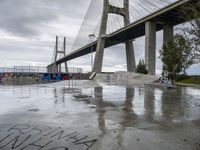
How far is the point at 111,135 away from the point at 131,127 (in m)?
1.13

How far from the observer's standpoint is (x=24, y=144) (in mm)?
5246

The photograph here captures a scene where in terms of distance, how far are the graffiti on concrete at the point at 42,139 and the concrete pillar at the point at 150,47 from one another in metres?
43.4

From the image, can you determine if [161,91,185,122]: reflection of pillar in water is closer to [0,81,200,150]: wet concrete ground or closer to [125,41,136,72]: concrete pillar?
[0,81,200,150]: wet concrete ground

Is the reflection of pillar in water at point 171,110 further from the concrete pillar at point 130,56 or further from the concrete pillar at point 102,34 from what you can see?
the concrete pillar at point 130,56

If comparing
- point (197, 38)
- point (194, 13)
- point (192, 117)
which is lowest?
point (192, 117)

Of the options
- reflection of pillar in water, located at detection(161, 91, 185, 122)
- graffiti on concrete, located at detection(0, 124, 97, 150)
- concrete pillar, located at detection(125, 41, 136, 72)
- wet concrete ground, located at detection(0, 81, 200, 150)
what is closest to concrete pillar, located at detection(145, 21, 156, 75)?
concrete pillar, located at detection(125, 41, 136, 72)

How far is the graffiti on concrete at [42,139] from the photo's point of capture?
5.11 m

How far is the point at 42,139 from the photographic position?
562 centimetres

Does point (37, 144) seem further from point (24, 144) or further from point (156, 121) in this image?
point (156, 121)

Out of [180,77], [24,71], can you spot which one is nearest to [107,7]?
[180,77]

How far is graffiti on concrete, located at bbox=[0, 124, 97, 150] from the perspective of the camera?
5112 mm

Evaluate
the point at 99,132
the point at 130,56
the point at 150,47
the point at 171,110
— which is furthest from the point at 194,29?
the point at 130,56

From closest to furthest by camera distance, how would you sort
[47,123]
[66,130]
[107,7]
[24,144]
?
[24,144] < [66,130] < [47,123] < [107,7]

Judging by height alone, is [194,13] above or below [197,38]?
above
